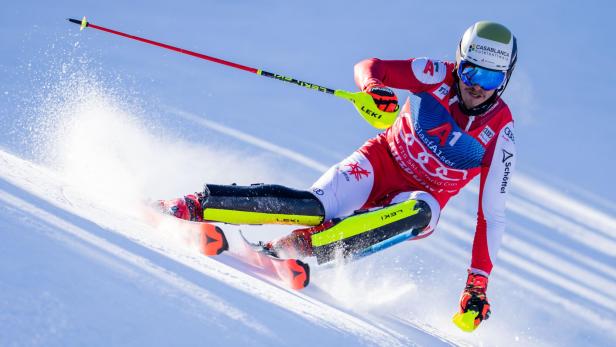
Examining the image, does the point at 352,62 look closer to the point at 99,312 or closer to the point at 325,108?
the point at 325,108

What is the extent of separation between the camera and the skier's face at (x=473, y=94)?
398cm

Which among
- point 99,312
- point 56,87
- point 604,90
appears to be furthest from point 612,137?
point 99,312

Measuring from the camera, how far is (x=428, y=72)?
163 inches

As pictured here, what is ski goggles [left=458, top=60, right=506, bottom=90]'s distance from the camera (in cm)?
391

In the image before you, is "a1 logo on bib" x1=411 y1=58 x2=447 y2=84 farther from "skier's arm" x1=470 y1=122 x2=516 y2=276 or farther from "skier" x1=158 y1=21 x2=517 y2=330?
"skier's arm" x1=470 y1=122 x2=516 y2=276

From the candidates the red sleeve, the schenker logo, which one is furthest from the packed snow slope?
the red sleeve

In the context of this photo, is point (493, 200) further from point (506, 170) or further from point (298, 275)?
point (298, 275)

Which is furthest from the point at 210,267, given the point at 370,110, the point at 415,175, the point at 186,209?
the point at 415,175

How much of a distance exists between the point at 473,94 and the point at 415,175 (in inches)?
21.9

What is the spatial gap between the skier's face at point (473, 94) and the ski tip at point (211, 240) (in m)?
1.54

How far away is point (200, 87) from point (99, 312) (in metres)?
6.49

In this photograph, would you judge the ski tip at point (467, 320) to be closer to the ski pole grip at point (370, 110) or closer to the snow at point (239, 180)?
the snow at point (239, 180)

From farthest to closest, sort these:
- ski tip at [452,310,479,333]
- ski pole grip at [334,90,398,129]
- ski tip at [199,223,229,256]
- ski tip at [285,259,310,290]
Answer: ski pole grip at [334,90,398,129], ski tip at [452,310,479,333], ski tip at [285,259,310,290], ski tip at [199,223,229,256]

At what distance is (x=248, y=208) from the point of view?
3658 millimetres
